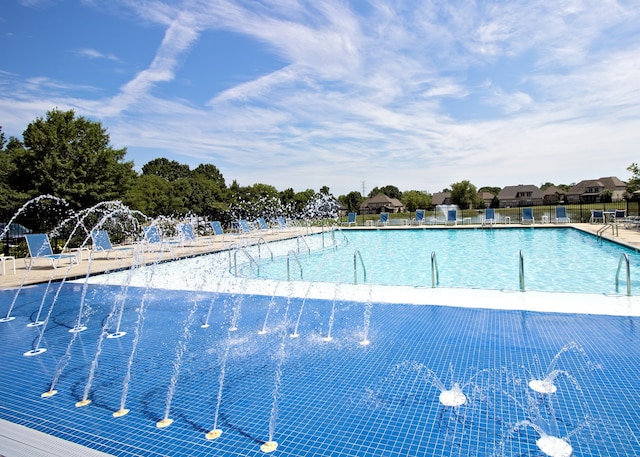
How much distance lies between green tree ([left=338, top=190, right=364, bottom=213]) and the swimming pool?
62.8 m

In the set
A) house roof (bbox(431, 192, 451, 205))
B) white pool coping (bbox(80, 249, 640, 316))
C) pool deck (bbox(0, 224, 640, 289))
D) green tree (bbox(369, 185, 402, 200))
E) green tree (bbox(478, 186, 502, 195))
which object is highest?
green tree (bbox(369, 185, 402, 200))

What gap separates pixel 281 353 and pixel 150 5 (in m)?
12.8

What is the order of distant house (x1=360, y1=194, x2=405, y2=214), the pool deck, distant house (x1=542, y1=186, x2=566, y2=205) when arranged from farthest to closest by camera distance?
1. distant house (x1=360, y1=194, x2=405, y2=214)
2. distant house (x1=542, y1=186, x2=566, y2=205)
3. the pool deck

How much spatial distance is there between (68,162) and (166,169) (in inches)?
2481

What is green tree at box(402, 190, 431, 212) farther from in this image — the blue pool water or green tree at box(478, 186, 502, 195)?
the blue pool water

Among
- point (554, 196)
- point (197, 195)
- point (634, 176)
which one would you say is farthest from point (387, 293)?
point (554, 196)

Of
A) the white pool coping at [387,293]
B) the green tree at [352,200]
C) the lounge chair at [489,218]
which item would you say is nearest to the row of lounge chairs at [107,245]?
the white pool coping at [387,293]

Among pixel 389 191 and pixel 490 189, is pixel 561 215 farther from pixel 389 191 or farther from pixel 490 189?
Answer: pixel 389 191

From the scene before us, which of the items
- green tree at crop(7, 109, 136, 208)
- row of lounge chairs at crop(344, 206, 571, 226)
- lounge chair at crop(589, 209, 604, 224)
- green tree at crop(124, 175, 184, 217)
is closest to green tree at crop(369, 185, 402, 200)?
green tree at crop(124, 175, 184, 217)

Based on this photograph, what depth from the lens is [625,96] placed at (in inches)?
662

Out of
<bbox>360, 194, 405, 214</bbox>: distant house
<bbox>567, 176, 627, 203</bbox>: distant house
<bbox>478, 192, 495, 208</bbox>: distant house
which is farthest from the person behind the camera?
<bbox>360, 194, 405, 214</bbox>: distant house

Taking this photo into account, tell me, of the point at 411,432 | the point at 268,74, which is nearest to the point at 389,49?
the point at 268,74

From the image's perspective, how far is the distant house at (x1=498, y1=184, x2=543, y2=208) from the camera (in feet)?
256

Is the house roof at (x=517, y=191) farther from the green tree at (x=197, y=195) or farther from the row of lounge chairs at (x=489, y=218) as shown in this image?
the row of lounge chairs at (x=489, y=218)
